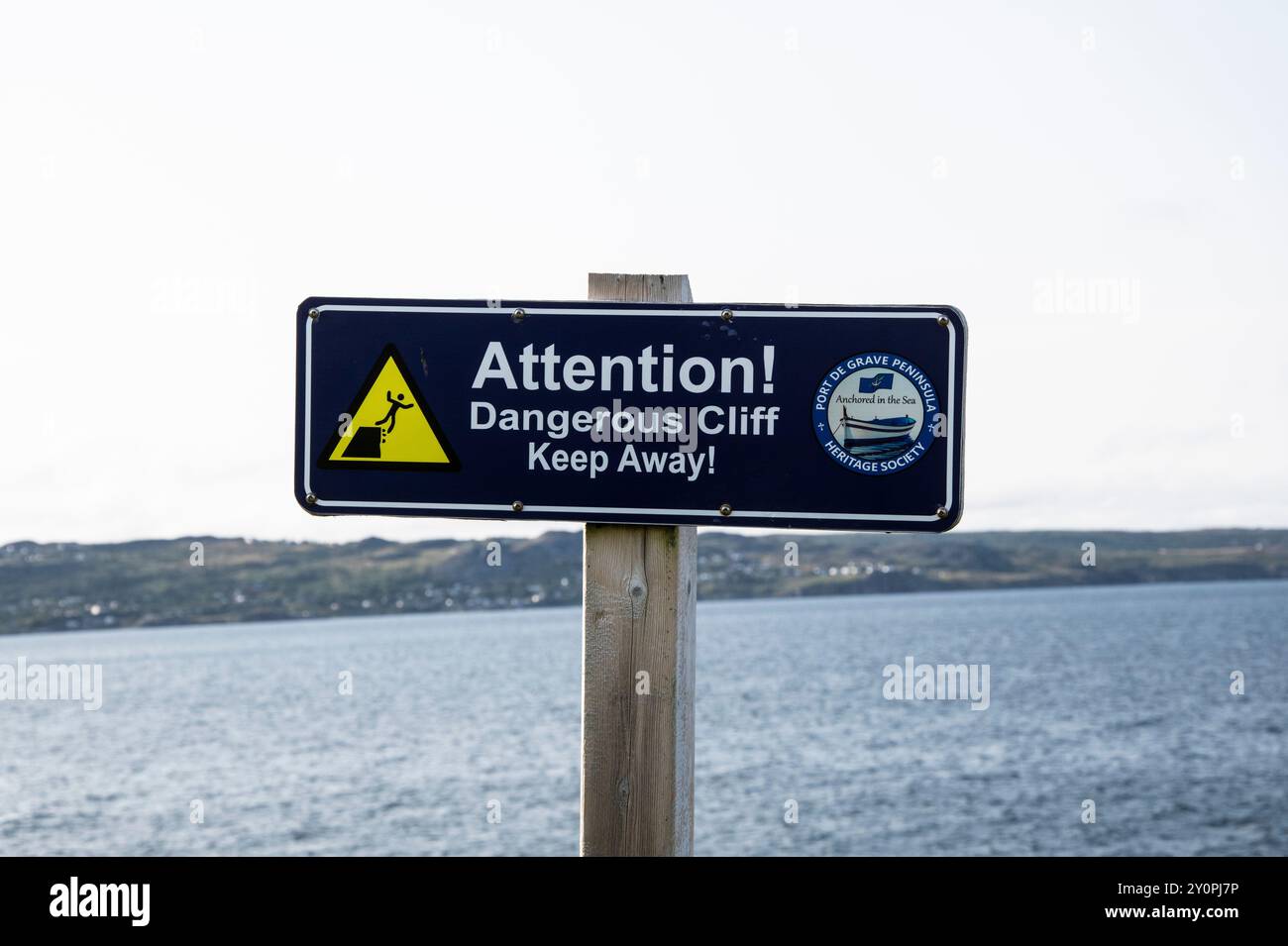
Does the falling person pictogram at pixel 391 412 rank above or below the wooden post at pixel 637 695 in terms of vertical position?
above

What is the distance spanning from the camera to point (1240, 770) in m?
60.7

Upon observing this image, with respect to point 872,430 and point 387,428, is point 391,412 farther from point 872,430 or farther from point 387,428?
point 872,430

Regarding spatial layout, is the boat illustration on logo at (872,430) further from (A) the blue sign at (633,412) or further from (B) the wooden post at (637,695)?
(B) the wooden post at (637,695)

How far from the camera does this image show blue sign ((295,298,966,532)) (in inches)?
123

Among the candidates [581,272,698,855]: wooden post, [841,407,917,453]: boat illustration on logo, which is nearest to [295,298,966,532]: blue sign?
[841,407,917,453]: boat illustration on logo

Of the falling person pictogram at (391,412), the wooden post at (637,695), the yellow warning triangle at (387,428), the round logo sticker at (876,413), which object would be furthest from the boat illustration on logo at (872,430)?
the falling person pictogram at (391,412)

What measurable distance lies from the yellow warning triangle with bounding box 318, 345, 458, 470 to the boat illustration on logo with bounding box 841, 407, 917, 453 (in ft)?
3.46

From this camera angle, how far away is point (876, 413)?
315 cm

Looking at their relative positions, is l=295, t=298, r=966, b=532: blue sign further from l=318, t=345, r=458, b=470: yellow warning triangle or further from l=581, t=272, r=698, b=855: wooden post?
l=581, t=272, r=698, b=855: wooden post

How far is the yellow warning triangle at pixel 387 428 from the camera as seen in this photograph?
333cm
